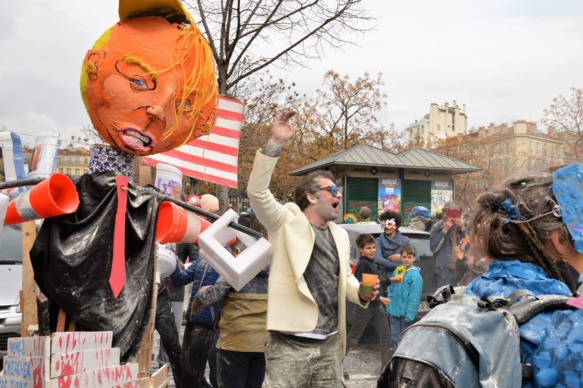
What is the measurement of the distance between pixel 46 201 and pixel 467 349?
7.89ft

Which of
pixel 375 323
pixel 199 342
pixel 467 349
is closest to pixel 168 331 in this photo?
pixel 199 342

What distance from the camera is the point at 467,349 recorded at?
1289 mm

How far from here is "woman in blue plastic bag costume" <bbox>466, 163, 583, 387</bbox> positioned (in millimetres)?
1330

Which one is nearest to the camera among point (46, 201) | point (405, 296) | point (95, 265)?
point (46, 201)

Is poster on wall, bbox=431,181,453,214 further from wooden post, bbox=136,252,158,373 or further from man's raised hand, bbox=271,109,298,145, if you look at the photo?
wooden post, bbox=136,252,158,373

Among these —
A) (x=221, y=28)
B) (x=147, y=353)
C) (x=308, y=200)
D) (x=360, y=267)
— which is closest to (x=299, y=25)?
(x=221, y=28)

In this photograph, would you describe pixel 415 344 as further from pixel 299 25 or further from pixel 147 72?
pixel 299 25

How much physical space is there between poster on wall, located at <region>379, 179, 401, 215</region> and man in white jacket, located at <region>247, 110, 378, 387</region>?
12165mm

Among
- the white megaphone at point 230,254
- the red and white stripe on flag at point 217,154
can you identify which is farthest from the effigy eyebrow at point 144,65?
the red and white stripe on flag at point 217,154

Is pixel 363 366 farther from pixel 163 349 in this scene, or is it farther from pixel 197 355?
pixel 197 355

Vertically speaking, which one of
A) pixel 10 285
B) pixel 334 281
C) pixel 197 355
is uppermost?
pixel 334 281

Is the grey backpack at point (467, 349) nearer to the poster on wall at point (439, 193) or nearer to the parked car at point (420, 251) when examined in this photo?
the parked car at point (420, 251)

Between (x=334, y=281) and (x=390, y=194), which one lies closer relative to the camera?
(x=334, y=281)

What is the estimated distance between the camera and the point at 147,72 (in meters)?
3.29
